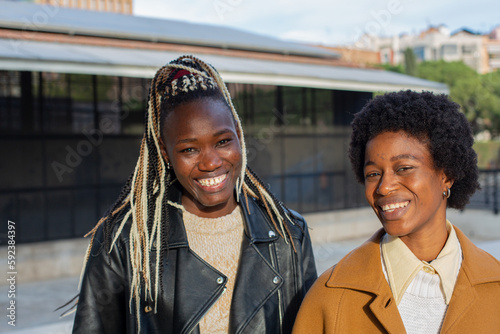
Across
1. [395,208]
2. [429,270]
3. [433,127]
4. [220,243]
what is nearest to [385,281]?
[429,270]

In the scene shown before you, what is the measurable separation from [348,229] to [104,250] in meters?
9.00

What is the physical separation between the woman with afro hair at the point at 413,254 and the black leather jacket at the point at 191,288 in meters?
0.22

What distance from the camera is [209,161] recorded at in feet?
6.09

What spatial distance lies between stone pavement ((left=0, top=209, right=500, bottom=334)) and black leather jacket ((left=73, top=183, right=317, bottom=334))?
4.31 m

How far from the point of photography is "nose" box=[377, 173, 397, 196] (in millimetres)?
1664

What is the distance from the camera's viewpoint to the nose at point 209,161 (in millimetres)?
1856

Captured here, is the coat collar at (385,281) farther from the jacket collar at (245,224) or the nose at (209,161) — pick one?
the nose at (209,161)

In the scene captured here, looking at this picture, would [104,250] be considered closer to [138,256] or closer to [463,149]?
[138,256]

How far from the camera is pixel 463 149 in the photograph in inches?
69.0

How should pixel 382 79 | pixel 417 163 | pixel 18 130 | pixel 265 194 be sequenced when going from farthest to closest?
pixel 382 79
pixel 18 130
pixel 265 194
pixel 417 163

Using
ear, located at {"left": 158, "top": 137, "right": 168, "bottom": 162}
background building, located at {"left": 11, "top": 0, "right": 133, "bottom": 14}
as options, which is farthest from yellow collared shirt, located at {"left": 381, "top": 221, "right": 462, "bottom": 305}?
background building, located at {"left": 11, "top": 0, "right": 133, "bottom": 14}

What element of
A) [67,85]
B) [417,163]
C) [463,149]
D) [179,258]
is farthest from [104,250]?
[67,85]

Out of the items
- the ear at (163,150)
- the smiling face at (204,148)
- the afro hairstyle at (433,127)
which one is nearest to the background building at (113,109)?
the ear at (163,150)

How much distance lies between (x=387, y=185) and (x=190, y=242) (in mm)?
804
